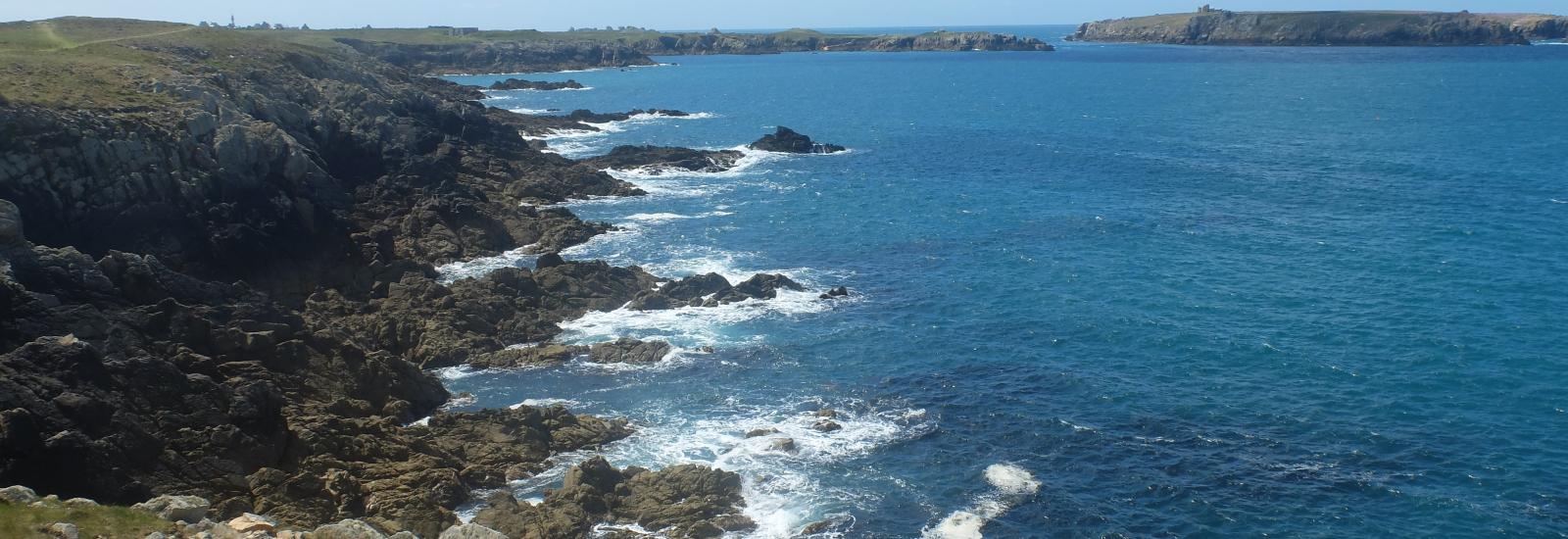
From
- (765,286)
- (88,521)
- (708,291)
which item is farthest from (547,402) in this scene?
(88,521)

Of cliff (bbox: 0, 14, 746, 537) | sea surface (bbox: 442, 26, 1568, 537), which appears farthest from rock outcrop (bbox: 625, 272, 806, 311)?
cliff (bbox: 0, 14, 746, 537)

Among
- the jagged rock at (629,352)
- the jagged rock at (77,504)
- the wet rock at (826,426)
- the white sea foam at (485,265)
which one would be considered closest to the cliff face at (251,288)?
the white sea foam at (485,265)

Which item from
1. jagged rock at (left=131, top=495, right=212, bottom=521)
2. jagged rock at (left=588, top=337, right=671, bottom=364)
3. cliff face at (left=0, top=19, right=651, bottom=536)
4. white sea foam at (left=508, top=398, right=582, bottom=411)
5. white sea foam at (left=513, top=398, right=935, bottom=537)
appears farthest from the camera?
jagged rock at (left=588, top=337, right=671, bottom=364)

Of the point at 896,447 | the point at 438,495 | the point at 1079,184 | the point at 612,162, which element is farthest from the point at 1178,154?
the point at 438,495

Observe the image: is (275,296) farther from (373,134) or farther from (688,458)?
(373,134)

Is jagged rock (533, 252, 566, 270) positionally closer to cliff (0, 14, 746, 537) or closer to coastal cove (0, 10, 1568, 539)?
cliff (0, 14, 746, 537)

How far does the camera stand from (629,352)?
49.1 metres

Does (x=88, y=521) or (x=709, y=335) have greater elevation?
(x=88, y=521)

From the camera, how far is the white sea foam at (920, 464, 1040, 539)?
108 feet

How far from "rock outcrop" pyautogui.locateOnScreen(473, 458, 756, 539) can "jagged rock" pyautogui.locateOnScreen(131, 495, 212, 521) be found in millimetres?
7996

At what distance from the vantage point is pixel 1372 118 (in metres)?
130

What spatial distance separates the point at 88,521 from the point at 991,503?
951 inches

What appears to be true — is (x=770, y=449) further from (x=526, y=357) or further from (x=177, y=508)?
(x=177, y=508)

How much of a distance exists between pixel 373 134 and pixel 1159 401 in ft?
202
